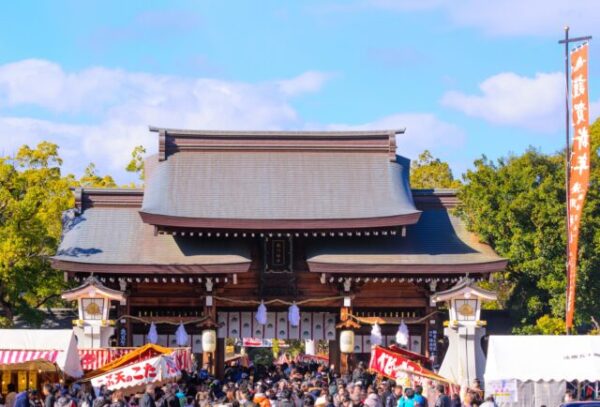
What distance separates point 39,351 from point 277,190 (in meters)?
16.3

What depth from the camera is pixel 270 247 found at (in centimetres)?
4038

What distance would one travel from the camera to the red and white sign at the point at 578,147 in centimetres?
3381

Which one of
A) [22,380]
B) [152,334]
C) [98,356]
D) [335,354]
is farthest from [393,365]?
[152,334]

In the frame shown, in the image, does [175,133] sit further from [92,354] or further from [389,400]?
[389,400]

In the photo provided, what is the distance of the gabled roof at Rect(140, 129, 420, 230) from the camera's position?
129ft

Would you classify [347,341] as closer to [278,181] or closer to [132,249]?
[278,181]

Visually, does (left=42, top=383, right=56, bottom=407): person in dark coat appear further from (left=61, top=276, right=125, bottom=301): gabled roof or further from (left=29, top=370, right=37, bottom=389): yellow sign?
(left=61, top=276, right=125, bottom=301): gabled roof

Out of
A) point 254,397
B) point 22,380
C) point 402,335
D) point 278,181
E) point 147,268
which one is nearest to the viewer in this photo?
point 254,397

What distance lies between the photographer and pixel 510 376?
26.2 meters

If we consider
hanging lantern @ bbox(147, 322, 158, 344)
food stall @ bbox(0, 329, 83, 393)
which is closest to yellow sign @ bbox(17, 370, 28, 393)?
food stall @ bbox(0, 329, 83, 393)

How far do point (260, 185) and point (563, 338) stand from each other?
58.9 ft

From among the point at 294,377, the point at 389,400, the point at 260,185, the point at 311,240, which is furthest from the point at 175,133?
the point at 389,400

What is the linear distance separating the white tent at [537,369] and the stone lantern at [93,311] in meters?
15.7

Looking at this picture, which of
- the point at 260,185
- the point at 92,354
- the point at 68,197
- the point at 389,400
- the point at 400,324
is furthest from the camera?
the point at 68,197
